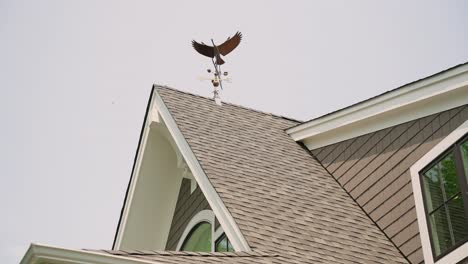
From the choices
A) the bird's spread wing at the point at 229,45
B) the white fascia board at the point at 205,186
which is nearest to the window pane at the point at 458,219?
the white fascia board at the point at 205,186

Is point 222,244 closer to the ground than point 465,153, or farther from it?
closer to the ground

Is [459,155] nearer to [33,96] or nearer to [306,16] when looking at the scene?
[306,16]

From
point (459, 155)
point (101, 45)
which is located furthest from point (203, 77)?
point (459, 155)

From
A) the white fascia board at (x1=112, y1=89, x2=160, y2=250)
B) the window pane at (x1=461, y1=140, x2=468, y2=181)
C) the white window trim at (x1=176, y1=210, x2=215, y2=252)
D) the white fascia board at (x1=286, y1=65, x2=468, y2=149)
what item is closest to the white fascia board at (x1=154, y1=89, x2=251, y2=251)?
the white fascia board at (x1=112, y1=89, x2=160, y2=250)

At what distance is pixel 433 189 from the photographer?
8.73m

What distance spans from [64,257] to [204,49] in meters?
7.24

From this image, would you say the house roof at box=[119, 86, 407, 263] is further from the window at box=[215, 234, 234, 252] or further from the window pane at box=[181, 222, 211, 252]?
the window pane at box=[181, 222, 211, 252]

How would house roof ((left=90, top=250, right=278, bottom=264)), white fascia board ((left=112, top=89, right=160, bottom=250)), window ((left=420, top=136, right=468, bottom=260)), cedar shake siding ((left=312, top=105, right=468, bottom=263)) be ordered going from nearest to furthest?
house roof ((left=90, top=250, right=278, bottom=264)) < window ((left=420, top=136, right=468, bottom=260)) < cedar shake siding ((left=312, top=105, right=468, bottom=263)) < white fascia board ((left=112, top=89, right=160, bottom=250))

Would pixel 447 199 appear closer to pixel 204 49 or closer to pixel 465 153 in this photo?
pixel 465 153

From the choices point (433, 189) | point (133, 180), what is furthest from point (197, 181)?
point (133, 180)

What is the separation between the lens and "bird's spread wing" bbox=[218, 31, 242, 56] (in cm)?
1313

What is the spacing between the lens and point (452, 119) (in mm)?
9078

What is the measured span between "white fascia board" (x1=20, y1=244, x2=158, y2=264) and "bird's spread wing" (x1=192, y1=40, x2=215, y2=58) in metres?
7.01

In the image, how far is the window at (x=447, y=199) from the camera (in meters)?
8.16
